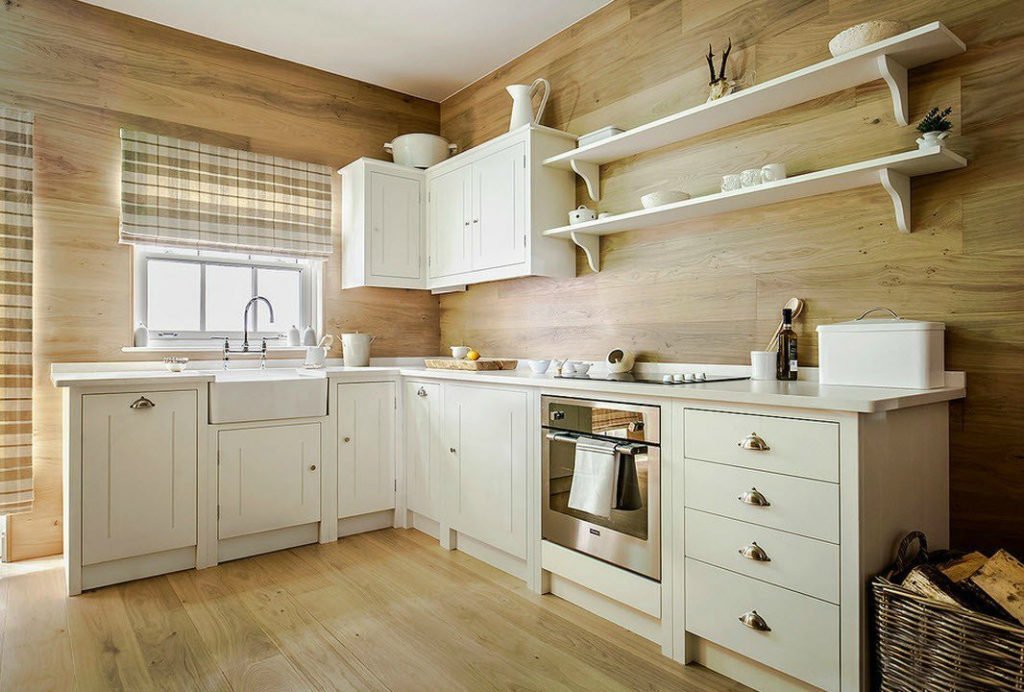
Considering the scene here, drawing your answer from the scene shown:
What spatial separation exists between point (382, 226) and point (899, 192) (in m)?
2.72

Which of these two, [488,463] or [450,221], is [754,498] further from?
[450,221]

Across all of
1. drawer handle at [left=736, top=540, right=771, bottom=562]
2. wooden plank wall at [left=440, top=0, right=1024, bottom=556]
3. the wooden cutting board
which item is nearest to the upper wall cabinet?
wooden plank wall at [left=440, top=0, right=1024, bottom=556]

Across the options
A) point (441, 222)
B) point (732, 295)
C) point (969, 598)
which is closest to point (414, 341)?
point (441, 222)

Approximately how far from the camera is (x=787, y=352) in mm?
2211

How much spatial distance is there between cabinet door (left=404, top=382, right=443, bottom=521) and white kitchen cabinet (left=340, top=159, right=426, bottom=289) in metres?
0.79

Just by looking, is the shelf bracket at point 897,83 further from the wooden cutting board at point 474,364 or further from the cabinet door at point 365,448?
the cabinet door at point 365,448

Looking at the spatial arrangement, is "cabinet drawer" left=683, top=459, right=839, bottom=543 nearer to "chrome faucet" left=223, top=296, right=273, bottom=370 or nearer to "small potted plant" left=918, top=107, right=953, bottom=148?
"small potted plant" left=918, top=107, right=953, bottom=148

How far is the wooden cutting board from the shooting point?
10.5 ft

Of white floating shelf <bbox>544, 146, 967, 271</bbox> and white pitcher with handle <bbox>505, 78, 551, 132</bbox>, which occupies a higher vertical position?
white pitcher with handle <bbox>505, 78, 551, 132</bbox>

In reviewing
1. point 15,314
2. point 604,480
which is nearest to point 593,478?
point 604,480

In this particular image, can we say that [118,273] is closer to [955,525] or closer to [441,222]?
[441,222]

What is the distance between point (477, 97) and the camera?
398 centimetres

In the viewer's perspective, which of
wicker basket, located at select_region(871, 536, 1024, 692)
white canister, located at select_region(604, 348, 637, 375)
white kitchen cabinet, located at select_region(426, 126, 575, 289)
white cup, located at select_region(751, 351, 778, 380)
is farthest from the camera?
white kitchen cabinet, located at select_region(426, 126, 575, 289)

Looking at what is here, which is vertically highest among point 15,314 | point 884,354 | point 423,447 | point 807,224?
point 807,224
